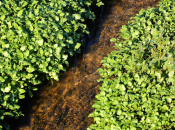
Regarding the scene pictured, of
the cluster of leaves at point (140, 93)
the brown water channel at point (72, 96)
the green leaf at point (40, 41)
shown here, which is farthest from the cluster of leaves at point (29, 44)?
the cluster of leaves at point (140, 93)

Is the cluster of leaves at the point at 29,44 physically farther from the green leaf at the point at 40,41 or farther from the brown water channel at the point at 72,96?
the brown water channel at the point at 72,96

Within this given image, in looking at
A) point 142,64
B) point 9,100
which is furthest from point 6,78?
point 142,64

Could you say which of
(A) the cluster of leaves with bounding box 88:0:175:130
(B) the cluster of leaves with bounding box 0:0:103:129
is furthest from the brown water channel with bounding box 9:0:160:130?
→ (A) the cluster of leaves with bounding box 88:0:175:130

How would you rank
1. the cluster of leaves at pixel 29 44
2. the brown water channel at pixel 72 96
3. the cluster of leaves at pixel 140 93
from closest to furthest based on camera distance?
the cluster of leaves at pixel 140 93 → the cluster of leaves at pixel 29 44 → the brown water channel at pixel 72 96

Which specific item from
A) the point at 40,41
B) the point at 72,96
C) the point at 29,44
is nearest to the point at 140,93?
the point at 72,96

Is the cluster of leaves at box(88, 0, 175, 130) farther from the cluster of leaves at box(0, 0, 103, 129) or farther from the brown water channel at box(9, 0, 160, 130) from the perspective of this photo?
the cluster of leaves at box(0, 0, 103, 129)

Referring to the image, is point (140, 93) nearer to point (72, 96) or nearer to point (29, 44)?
point (72, 96)
